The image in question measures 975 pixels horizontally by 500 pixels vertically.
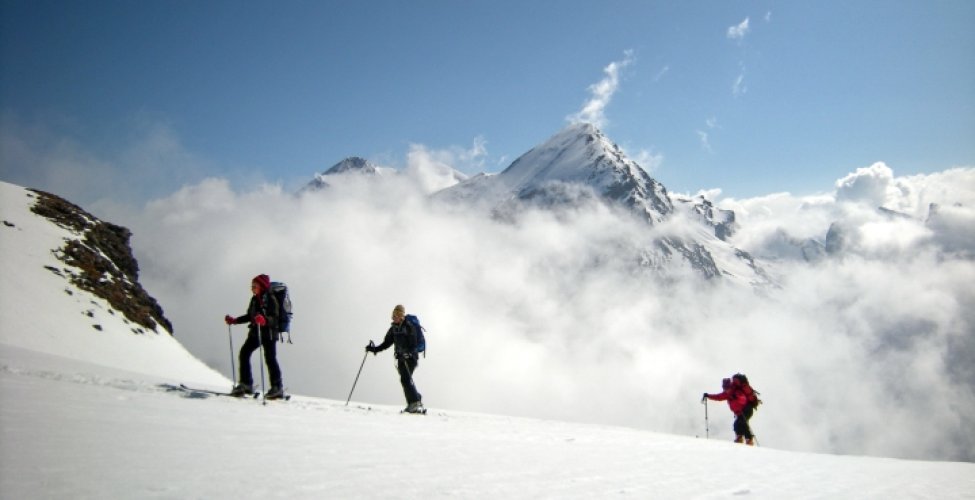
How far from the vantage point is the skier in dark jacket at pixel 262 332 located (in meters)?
11.1

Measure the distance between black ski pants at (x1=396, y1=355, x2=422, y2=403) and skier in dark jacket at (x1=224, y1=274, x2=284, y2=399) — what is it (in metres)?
2.85

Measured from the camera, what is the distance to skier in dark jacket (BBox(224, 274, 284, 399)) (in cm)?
1112

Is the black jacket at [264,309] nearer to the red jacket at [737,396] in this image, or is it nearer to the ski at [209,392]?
the ski at [209,392]

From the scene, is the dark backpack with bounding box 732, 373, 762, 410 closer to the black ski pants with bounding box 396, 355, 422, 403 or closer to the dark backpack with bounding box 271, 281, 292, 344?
the black ski pants with bounding box 396, 355, 422, 403

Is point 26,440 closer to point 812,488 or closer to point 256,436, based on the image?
point 256,436

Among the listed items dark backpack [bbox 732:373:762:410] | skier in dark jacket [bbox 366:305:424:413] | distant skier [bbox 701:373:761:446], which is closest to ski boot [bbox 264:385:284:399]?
skier in dark jacket [bbox 366:305:424:413]

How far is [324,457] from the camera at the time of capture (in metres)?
5.18

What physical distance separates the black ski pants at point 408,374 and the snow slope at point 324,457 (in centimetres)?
151

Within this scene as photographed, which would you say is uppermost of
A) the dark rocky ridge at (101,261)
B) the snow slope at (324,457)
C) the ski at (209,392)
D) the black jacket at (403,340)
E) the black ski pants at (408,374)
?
the dark rocky ridge at (101,261)

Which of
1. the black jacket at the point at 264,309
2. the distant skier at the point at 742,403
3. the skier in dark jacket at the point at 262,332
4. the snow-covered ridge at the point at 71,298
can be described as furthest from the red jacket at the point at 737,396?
the snow-covered ridge at the point at 71,298

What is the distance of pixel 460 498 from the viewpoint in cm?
416

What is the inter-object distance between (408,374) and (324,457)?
25.0 feet

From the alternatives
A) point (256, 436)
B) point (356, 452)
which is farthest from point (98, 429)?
point (356, 452)

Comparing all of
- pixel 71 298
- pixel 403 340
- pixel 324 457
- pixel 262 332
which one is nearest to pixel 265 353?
pixel 262 332
